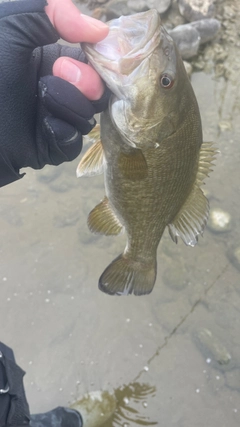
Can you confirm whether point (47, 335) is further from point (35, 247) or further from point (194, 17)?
point (194, 17)

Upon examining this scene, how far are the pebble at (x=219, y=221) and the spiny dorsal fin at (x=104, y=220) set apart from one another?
64.6 inches

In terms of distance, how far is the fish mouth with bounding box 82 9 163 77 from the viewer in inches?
50.3

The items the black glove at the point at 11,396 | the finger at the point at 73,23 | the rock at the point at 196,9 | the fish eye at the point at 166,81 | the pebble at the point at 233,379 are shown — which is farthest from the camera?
the rock at the point at 196,9

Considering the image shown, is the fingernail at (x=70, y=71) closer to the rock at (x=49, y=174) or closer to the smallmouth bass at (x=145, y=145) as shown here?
the smallmouth bass at (x=145, y=145)

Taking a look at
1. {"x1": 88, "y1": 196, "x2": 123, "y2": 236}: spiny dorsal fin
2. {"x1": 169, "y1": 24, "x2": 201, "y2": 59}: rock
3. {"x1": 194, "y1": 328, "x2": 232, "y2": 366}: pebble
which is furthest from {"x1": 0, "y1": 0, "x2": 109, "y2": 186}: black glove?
{"x1": 169, "y1": 24, "x2": 201, "y2": 59}: rock

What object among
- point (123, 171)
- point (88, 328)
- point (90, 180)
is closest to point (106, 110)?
point (123, 171)

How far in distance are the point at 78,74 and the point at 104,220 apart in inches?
33.2

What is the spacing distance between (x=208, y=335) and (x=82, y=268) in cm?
114

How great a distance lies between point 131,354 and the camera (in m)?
2.81

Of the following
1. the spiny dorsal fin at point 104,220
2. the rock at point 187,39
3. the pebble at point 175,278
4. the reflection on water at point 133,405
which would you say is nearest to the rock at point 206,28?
the rock at point 187,39

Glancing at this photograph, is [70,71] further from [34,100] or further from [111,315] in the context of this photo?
[111,315]

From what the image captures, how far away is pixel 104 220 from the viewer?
196 centimetres

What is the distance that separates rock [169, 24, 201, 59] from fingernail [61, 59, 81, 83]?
3940mm

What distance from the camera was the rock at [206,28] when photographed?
513cm
